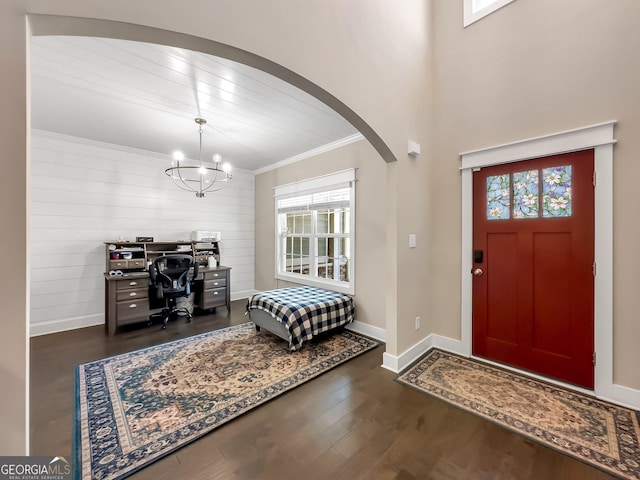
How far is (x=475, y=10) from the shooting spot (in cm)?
281

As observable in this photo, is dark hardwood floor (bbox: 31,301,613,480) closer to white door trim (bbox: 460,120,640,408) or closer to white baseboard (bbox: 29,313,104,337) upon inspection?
white door trim (bbox: 460,120,640,408)

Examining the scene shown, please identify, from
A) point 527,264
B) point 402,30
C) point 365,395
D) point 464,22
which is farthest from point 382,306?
point 464,22

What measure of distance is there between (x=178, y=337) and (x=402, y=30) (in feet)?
14.6

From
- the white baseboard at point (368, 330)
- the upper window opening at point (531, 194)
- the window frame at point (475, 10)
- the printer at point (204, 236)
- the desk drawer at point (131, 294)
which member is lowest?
the white baseboard at point (368, 330)

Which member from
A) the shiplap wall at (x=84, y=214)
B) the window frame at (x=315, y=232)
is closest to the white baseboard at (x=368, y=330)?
the window frame at (x=315, y=232)

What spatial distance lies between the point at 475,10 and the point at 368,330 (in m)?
3.91

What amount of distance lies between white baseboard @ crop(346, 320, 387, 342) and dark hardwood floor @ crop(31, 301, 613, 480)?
957mm

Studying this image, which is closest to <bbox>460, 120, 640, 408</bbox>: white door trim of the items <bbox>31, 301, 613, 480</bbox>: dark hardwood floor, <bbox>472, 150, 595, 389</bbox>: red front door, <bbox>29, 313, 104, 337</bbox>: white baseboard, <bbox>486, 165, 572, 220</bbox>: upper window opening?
<bbox>472, 150, 595, 389</bbox>: red front door

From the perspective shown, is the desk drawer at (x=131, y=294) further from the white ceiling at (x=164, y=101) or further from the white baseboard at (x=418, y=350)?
the white baseboard at (x=418, y=350)

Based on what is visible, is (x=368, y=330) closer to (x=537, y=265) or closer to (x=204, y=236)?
(x=537, y=265)

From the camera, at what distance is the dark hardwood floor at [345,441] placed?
4.97ft

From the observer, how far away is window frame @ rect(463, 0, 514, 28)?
2.63 metres

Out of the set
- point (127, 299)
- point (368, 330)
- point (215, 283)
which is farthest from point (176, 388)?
point (215, 283)

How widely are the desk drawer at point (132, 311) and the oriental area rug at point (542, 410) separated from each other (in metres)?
3.64
